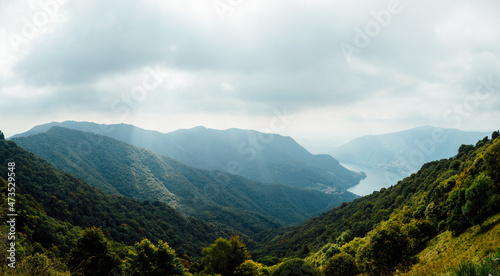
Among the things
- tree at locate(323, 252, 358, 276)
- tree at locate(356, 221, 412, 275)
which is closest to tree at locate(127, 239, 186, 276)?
tree at locate(323, 252, 358, 276)

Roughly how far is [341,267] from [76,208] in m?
65.4

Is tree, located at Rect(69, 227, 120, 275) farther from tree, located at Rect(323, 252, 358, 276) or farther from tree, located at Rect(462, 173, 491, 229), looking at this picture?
→ tree, located at Rect(462, 173, 491, 229)

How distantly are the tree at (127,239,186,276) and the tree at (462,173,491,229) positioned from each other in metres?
23.1

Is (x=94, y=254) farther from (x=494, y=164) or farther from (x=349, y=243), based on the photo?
(x=494, y=164)

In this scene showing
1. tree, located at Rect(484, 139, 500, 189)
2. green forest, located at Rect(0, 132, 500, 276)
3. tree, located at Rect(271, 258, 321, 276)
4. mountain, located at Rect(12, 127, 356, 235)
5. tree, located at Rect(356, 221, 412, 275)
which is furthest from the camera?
mountain, located at Rect(12, 127, 356, 235)

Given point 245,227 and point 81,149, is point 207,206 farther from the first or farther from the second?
point 81,149

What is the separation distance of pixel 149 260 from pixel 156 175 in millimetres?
178792

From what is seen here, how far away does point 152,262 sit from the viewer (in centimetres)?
1941

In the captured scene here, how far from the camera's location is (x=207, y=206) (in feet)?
518

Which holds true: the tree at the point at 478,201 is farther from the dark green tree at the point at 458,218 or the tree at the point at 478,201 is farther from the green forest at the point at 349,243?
the dark green tree at the point at 458,218

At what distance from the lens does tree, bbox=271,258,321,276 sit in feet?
67.7

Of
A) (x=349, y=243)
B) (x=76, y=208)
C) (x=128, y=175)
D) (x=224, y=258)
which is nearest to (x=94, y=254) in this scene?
(x=224, y=258)

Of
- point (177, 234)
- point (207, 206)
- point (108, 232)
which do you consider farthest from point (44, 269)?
point (207, 206)

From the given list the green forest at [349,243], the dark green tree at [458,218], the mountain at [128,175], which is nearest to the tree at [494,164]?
the green forest at [349,243]
